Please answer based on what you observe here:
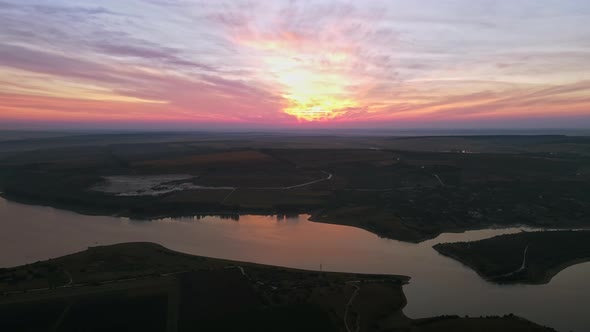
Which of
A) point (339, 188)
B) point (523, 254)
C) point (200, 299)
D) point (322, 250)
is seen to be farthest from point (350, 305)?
point (339, 188)

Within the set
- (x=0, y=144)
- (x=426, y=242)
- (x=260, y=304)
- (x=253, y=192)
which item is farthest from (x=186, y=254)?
(x=0, y=144)

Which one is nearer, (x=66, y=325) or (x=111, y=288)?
(x=66, y=325)

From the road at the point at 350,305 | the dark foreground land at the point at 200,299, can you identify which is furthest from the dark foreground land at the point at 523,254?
the road at the point at 350,305

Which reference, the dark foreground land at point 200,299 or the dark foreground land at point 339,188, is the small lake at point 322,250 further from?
the dark foreground land at point 339,188

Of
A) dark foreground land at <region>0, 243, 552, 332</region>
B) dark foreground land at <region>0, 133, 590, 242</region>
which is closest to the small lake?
dark foreground land at <region>0, 243, 552, 332</region>

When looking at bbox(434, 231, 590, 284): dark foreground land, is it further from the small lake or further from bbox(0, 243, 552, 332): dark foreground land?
bbox(0, 243, 552, 332): dark foreground land

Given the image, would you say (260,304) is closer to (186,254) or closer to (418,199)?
(186,254)
